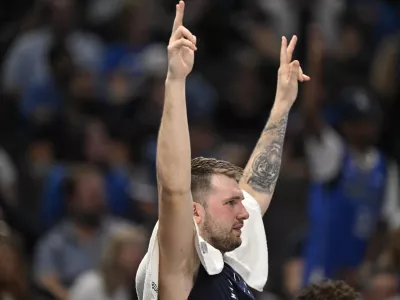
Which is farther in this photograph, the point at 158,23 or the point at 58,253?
the point at 158,23

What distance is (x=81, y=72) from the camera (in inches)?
422

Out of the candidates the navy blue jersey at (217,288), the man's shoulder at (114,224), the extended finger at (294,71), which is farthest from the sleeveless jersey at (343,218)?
the navy blue jersey at (217,288)

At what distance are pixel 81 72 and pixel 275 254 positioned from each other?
247cm

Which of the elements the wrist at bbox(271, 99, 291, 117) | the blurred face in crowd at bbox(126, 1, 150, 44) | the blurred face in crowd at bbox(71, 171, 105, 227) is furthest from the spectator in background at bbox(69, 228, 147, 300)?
the blurred face in crowd at bbox(126, 1, 150, 44)

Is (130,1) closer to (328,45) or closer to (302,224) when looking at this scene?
(328,45)

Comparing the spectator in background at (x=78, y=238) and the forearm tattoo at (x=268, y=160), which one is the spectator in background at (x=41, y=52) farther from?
the forearm tattoo at (x=268, y=160)

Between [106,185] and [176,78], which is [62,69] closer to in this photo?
[106,185]

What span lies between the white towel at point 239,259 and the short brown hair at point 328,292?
1.21 feet

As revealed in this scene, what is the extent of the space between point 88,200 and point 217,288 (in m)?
4.19

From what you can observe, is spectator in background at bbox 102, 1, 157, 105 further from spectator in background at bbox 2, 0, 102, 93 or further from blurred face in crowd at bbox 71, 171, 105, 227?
blurred face in crowd at bbox 71, 171, 105, 227

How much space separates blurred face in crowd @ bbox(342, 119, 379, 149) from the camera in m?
7.98

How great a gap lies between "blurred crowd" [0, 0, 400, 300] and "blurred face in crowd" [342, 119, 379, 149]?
0.01 metres

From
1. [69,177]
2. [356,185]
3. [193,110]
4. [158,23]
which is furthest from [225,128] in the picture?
[356,185]

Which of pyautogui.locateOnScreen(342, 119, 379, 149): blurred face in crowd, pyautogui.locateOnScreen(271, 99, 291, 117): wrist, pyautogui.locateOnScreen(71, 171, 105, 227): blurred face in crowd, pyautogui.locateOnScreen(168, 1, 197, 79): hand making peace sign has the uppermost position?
pyautogui.locateOnScreen(168, 1, 197, 79): hand making peace sign
